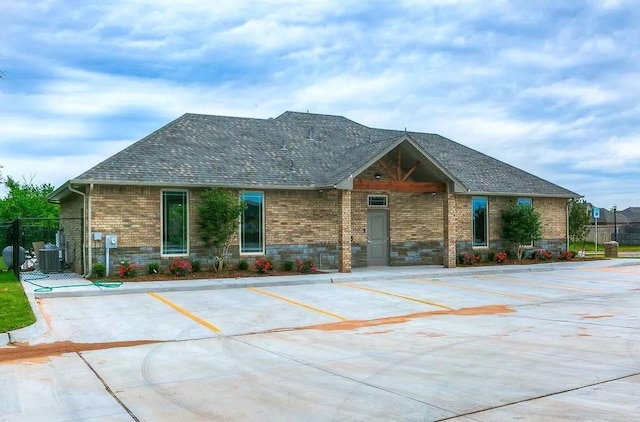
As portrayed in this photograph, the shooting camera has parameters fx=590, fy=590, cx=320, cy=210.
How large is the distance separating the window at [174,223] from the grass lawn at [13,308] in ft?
14.8

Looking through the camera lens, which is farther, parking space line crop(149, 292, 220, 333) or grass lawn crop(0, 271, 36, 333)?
parking space line crop(149, 292, 220, 333)

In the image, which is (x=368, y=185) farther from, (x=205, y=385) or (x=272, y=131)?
(x=205, y=385)

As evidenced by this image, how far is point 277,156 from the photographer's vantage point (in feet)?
74.9

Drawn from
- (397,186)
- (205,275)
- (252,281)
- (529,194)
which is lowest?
(252,281)

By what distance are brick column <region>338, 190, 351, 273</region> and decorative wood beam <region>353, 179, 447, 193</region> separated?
0.55 meters

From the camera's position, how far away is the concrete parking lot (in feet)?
20.2

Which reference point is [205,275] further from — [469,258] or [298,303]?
[469,258]

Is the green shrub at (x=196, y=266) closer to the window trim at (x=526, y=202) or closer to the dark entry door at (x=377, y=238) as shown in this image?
the dark entry door at (x=377, y=238)

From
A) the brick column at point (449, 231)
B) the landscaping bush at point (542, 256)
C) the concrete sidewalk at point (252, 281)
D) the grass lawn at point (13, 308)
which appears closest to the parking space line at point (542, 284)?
the concrete sidewalk at point (252, 281)

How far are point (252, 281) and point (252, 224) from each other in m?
3.29

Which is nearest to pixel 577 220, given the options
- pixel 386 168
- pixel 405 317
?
pixel 386 168

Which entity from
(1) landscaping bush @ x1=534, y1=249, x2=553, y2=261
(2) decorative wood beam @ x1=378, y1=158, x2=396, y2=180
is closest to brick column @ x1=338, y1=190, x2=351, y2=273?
(2) decorative wood beam @ x1=378, y1=158, x2=396, y2=180

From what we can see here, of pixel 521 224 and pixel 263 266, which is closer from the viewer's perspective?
pixel 263 266

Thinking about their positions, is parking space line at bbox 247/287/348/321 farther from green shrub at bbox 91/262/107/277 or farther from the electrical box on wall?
A: green shrub at bbox 91/262/107/277
